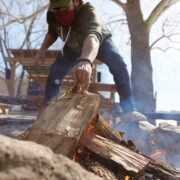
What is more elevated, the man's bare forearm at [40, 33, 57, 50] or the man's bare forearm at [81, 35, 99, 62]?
the man's bare forearm at [40, 33, 57, 50]

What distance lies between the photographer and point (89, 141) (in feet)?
6.66

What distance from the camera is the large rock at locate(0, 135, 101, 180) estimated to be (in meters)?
0.85

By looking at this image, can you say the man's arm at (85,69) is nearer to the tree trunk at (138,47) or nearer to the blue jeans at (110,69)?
the blue jeans at (110,69)

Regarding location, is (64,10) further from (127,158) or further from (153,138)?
(153,138)

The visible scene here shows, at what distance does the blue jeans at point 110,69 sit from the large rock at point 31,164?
2823 mm

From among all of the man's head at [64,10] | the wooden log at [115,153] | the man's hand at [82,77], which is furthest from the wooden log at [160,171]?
the man's head at [64,10]

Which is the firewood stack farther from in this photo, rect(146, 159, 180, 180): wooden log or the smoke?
the smoke

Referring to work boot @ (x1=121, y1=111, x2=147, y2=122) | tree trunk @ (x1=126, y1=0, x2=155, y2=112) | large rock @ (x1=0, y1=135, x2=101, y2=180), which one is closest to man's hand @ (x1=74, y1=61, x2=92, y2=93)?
large rock @ (x1=0, y1=135, x2=101, y2=180)

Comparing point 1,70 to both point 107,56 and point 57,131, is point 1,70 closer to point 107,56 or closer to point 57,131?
point 107,56

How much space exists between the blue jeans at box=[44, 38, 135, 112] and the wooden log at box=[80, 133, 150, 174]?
1791 mm

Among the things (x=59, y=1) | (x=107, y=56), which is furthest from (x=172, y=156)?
(x=59, y=1)

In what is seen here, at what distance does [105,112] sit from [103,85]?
Result: 2.61ft

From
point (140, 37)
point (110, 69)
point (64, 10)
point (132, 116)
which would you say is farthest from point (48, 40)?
point (140, 37)

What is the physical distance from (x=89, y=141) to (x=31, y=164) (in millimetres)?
1147
